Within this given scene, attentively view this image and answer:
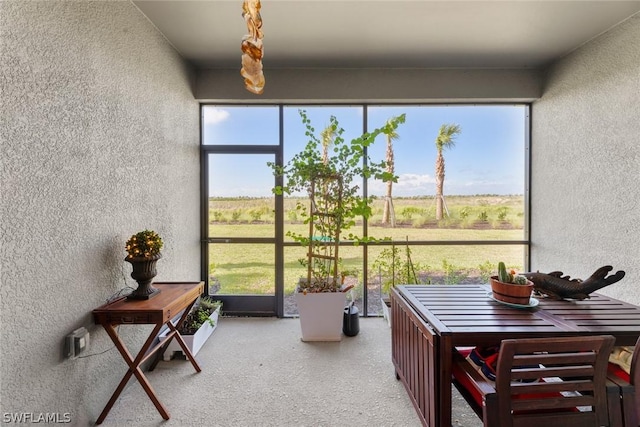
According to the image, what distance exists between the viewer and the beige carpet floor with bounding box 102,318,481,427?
194 centimetres

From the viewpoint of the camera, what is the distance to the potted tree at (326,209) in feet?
9.83

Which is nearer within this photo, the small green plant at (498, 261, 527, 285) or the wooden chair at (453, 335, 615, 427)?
the wooden chair at (453, 335, 615, 427)

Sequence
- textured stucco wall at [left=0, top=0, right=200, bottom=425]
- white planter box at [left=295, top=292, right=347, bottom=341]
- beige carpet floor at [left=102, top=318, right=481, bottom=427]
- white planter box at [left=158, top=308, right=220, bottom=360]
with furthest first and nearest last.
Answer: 1. white planter box at [left=295, top=292, right=347, bottom=341]
2. white planter box at [left=158, top=308, right=220, bottom=360]
3. beige carpet floor at [left=102, top=318, right=481, bottom=427]
4. textured stucco wall at [left=0, top=0, right=200, bottom=425]

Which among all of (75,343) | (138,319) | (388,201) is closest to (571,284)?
(388,201)

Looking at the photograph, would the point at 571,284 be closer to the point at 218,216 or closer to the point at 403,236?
the point at 403,236

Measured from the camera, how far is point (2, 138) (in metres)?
1.34

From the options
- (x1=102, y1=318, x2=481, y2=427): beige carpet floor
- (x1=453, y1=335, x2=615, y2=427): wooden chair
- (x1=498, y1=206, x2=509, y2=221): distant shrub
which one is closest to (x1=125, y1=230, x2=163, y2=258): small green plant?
(x1=102, y1=318, x2=481, y2=427): beige carpet floor

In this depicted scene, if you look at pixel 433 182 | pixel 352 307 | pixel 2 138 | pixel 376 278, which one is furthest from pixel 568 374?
pixel 2 138

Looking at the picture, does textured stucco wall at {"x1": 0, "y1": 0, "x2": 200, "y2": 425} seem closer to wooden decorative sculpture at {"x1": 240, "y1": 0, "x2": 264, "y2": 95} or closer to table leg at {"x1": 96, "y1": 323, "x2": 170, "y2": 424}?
table leg at {"x1": 96, "y1": 323, "x2": 170, "y2": 424}

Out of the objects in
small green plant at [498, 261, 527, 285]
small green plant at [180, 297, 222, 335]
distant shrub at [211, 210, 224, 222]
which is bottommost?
small green plant at [180, 297, 222, 335]

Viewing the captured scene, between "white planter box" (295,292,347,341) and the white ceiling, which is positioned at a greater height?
the white ceiling

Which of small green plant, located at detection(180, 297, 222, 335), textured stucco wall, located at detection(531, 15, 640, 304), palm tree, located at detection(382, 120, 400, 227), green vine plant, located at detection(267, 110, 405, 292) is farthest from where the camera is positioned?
palm tree, located at detection(382, 120, 400, 227)

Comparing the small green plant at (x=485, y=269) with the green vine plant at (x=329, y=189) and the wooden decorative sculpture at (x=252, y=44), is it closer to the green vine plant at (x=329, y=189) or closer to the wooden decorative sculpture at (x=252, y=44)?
the green vine plant at (x=329, y=189)

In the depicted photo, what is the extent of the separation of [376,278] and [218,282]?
2.03m
